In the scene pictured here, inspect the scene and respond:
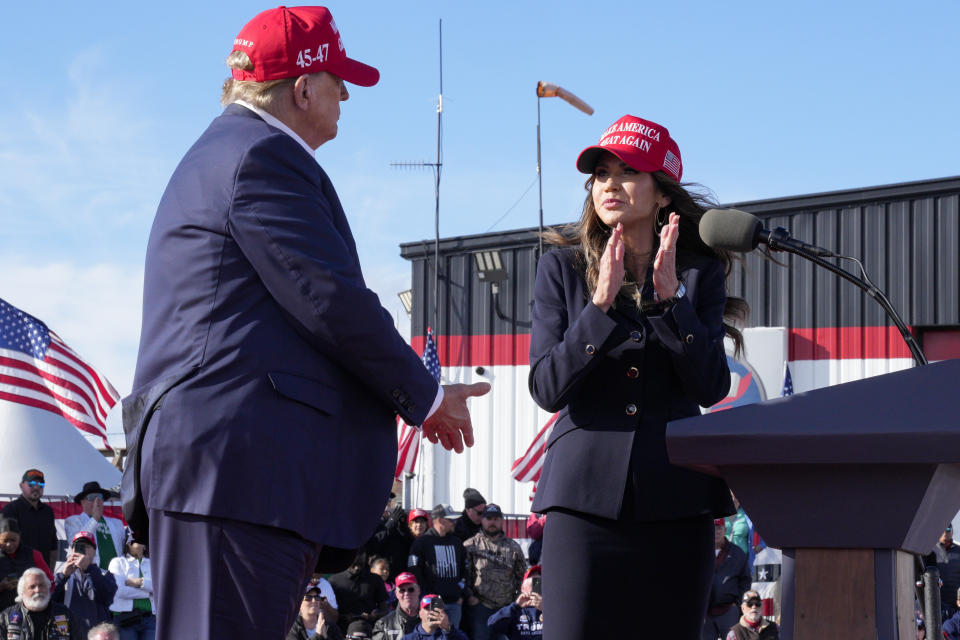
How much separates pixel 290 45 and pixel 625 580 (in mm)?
1401

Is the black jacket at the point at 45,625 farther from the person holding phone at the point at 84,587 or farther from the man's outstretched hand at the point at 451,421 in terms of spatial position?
the man's outstretched hand at the point at 451,421

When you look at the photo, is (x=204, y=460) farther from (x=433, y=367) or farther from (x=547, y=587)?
(x=433, y=367)

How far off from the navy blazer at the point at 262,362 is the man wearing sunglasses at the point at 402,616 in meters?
9.73

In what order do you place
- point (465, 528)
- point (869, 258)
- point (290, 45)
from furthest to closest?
1. point (869, 258)
2. point (465, 528)
3. point (290, 45)

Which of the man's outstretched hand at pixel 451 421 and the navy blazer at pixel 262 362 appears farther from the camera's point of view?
the man's outstretched hand at pixel 451 421

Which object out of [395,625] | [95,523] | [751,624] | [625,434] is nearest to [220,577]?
[625,434]


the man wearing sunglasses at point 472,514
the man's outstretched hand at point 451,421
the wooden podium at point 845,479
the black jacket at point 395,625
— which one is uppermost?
the man's outstretched hand at point 451,421

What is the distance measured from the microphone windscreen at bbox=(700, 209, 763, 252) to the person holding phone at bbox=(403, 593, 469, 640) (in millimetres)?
8754

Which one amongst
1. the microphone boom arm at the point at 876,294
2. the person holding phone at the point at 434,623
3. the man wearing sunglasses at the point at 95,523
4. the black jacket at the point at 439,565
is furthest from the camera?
the black jacket at the point at 439,565

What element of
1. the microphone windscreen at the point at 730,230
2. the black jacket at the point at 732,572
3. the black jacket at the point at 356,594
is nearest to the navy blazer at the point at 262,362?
the microphone windscreen at the point at 730,230

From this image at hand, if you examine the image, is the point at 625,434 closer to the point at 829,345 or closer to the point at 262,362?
the point at 262,362

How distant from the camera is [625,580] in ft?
9.34

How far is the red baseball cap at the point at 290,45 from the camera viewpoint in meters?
2.53

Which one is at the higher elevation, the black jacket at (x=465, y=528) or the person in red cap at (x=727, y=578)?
the black jacket at (x=465, y=528)
